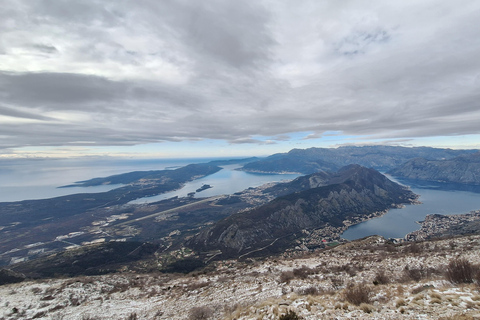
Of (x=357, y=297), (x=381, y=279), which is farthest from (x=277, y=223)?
(x=357, y=297)

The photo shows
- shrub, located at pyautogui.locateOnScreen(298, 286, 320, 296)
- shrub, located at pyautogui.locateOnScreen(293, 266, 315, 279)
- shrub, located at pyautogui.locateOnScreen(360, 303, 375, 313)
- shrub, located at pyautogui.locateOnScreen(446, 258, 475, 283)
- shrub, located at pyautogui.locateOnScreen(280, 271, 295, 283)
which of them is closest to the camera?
shrub, located at pyautogui.locateOnScreen(360, 303, 375, 313)

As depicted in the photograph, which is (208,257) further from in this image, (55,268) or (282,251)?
(55,268)

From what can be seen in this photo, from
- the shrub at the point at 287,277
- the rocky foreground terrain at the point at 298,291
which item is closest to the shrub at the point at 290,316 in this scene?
the rocky foreground terrain at the point at 298,291

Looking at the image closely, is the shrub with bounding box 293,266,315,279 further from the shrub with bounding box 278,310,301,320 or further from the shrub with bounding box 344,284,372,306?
the shrub with bounding box 278,310,301,320

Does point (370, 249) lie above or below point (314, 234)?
above

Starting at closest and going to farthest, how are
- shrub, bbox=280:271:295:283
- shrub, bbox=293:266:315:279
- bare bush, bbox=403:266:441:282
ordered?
bare bush, bbox=403:266:441:282 < shrub, bbox=280:271:295:283 < shrub, bbox=293:266:315:279

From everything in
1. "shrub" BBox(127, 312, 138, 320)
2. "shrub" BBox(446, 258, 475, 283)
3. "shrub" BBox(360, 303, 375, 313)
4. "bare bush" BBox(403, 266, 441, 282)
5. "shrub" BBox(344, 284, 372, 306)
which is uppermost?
"shrub" BBox(360, 303, 375, 313)

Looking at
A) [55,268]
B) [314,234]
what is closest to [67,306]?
[55,268]

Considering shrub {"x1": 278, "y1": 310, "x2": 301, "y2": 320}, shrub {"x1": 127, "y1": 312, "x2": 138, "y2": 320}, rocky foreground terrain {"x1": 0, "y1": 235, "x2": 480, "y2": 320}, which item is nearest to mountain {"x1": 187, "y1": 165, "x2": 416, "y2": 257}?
rocky foreground terrain {"x1": 0, "y1": 235, "x2": 480, "y2": 320}
